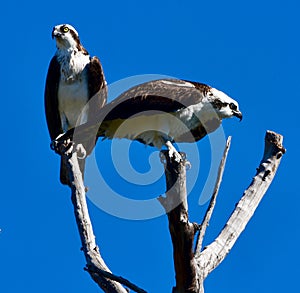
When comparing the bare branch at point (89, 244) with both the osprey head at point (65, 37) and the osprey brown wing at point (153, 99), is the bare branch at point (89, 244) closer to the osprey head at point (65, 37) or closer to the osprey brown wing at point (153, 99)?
the osprey brown wing at point (153, 99)

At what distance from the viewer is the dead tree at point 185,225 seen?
17.3 feet

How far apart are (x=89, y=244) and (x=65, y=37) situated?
3.62 meters

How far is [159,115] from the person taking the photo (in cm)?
747

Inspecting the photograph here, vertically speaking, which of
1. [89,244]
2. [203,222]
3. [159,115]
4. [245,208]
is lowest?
[203,222]

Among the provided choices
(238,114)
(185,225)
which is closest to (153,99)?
(238,114)

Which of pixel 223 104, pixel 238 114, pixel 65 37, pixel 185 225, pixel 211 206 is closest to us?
pixel 185 225

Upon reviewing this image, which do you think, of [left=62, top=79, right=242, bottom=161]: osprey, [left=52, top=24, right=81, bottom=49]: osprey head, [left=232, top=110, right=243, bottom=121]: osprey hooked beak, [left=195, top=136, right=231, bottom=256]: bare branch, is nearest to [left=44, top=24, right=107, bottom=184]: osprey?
[left=52, top=24, right=81, bottom=49]: osprey head

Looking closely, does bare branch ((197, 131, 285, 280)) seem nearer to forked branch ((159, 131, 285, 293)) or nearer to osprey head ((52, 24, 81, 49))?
forked branch ((159, 131, 285, 293))

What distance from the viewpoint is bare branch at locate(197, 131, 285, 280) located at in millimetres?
5688

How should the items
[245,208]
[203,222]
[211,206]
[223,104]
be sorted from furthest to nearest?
[223,104] < [245,208] < [211,206] < [203,222]

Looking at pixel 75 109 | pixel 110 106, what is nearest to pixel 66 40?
pixel 75 109

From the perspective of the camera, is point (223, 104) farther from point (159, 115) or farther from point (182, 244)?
point (182, 244)

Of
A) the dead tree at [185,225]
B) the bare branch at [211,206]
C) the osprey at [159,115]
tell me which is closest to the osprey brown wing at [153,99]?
the osprey at [159,115]

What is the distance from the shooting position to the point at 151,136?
758 cm
